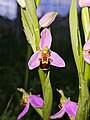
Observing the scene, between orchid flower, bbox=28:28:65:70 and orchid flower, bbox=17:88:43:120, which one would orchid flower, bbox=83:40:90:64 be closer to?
orchid flower, bbox=28:28:65:70

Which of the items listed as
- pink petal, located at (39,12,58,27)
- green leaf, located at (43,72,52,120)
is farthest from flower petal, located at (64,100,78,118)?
pink petal, located at (39,12,58,27)

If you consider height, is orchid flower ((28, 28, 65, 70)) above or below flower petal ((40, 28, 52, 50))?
below

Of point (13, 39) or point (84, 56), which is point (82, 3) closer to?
point (84, 56)

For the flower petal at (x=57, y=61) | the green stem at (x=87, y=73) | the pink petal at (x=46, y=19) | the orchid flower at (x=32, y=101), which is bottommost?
the orchid flower at (x=32, y=101)

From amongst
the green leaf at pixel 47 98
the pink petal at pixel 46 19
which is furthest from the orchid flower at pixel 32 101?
the pink petal at pixel 46 19

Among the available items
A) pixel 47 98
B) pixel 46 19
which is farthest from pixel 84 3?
pixel 47 98

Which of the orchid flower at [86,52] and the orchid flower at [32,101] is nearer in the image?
the orchid flower at [86,52]

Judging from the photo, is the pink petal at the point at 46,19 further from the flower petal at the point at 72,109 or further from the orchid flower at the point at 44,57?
the flower petal at the point at 72,109

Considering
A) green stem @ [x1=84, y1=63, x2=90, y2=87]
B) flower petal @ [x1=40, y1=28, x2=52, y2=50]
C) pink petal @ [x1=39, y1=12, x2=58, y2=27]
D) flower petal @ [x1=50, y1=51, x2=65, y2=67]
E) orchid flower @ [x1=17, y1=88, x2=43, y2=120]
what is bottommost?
orchid flower @ [x1=17, y1=88, x2=43, y2=120]
